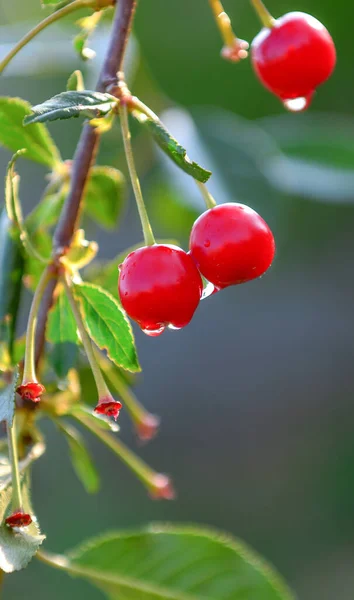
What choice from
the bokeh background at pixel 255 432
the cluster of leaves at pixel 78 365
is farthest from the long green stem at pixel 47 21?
the bokeh background at pixel 255 432

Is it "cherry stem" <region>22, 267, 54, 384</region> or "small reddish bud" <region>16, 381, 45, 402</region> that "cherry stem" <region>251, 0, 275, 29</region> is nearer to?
"cherry stem" <region>22, 267, 54, 384</region>

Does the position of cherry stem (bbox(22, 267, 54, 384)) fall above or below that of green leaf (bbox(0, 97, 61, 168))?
below

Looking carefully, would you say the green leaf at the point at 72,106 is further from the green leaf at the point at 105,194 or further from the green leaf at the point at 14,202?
the green leaf at the point at 105,194

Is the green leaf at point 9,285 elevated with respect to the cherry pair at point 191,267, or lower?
lower

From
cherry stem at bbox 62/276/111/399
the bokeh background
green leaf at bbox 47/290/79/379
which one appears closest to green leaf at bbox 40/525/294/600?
→ green leaf at bbox 47/290/79/379

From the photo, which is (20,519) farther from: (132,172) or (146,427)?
(146,427)

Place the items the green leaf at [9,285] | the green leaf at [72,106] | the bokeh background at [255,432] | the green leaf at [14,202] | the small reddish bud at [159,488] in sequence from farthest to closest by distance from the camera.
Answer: the bokeh background at [255,432] → the small reddish bud at [159,488] → the green leaf at [9,285] → the green leaf at [14,202] → the green leaf at [72,106]
